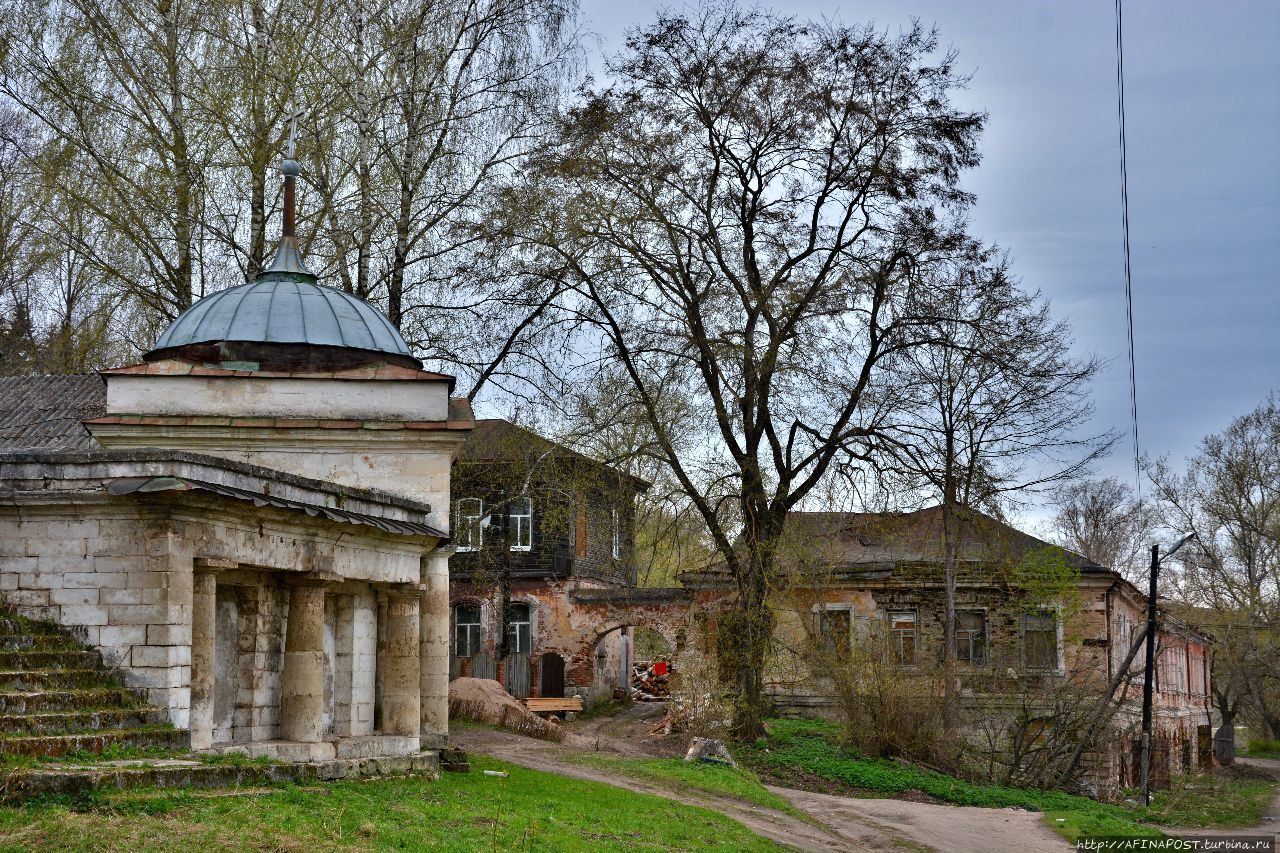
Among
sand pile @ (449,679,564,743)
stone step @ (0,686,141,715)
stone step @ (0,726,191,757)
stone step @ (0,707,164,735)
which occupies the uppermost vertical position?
stone step @ (0,686,141,715)

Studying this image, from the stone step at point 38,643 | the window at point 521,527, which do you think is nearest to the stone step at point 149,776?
the stone step at point 38,643

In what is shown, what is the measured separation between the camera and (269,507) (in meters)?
12.5

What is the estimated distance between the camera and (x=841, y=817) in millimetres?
20266

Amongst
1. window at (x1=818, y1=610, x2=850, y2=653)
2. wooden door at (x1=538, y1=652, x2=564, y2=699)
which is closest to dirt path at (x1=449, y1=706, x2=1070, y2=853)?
window at (x1=818, y1=610, x2=850, y2=653)

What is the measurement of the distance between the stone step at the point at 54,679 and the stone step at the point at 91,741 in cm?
59

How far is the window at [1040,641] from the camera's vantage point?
32.7 metres

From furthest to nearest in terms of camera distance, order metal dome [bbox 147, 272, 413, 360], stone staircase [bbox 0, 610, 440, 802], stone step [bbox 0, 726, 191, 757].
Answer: metal dome [bbox 147, 272, 413, 360] < stone step [bbox 0, 726, 191, 757] < stone staircase [bbox 0, 610, 440, 802]

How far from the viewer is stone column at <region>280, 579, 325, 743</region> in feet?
44.7

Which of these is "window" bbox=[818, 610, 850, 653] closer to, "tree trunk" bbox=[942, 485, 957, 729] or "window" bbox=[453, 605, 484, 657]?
"tree trunk" bbox=[942, 485, 957, 729]

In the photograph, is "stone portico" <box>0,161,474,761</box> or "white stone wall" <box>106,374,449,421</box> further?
"white stone wall" <box>106,374,449,421</box>

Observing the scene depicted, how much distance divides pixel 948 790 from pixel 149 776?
17138mm

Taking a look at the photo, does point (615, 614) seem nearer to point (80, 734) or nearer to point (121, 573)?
point (121, 573)

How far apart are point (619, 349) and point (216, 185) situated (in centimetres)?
851

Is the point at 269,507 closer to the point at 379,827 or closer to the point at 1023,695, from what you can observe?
the point at 379,827
